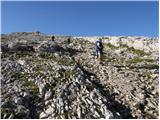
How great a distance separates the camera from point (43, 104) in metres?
24.9

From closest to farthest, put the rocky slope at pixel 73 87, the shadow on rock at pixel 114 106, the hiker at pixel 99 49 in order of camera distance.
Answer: the rocky slope at pixel 73 87 → the shadow on rock at pixel 114 106 → the hiker at pixel 99 49

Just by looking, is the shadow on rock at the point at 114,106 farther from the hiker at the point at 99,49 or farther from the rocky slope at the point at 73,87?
the hiker at the point at 99,49

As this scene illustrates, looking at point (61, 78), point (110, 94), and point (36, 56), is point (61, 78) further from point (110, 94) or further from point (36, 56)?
point (36, 56)

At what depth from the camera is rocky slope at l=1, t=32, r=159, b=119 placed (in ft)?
79.0

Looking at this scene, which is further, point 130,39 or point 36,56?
point 130,39

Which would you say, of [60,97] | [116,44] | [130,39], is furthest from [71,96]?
[130,39]

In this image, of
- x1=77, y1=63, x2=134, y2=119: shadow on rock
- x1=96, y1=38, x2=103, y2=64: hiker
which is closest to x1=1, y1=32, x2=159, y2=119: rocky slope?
x1=77, y1=63, x2=134, y2=119: shadow on rock

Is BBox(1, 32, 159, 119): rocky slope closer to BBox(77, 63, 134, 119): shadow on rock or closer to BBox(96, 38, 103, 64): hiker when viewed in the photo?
BBox(77, 63, 134, 119): shadow on rock

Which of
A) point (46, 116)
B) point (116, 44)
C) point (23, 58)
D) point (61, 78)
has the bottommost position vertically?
point (46, 116)

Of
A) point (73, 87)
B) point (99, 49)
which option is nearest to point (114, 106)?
point (73, 87)

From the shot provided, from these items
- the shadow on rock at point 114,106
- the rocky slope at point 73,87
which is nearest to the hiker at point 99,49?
the rocky slope at point 73,87

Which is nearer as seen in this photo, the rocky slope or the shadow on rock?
the rocky slope

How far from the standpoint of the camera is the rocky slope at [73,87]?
24094mm

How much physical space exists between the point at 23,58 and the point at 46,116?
1624 cm
